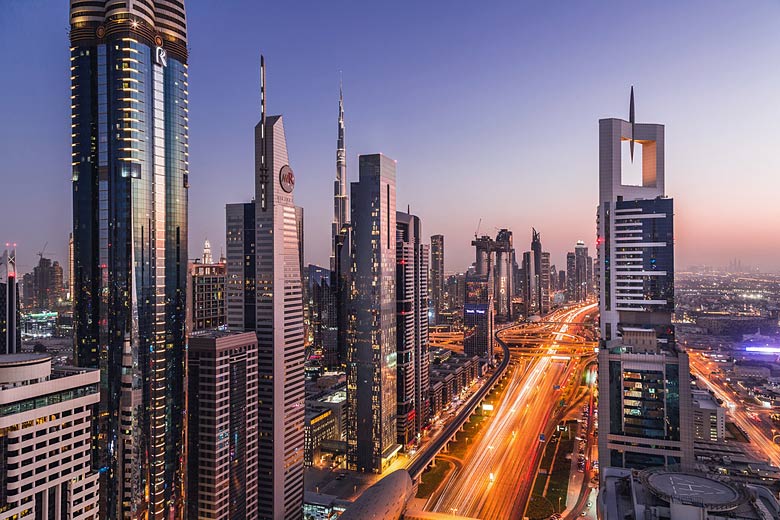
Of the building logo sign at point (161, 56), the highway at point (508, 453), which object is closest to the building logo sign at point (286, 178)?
the building logo sign at point (161, 56)

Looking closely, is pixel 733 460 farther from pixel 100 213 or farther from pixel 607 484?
pixel 100 213

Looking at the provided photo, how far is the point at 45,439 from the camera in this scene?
41938 millimetres

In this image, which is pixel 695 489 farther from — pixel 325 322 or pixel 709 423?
pixel 325 322

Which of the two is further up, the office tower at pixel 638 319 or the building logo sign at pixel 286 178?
the building logo sign at pixel 286 178

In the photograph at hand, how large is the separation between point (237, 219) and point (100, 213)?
19.3 metres

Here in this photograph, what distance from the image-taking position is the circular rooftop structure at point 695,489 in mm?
40094

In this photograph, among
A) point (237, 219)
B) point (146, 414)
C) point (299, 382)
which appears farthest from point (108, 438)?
point (237, 219)

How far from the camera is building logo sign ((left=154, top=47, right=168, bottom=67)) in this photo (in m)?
63.4

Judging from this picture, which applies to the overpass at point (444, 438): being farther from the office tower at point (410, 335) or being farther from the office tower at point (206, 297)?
the office tower at point (206, 297)

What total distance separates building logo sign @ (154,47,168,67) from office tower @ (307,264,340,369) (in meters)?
104

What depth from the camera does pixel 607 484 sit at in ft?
162

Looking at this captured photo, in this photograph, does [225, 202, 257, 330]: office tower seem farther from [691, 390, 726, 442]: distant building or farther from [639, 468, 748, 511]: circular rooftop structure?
[691, 390, 726, 442]: distant building

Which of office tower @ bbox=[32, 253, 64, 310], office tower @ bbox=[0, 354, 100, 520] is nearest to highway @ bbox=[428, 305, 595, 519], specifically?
office tower @ bbox=[0, 354, 100, 520]

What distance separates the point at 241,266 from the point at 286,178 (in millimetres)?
14104
